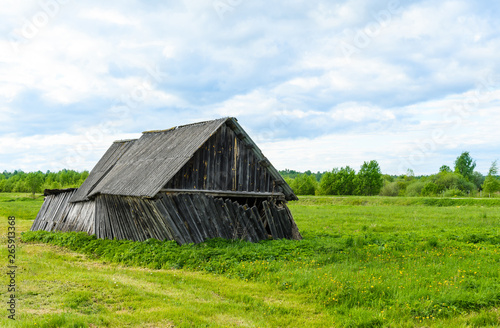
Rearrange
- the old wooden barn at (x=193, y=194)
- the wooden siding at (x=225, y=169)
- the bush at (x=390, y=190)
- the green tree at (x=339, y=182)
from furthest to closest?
the bush at (x=390, y=190) → the green tree at (x=339, y=182) → the wooden siding at (x=225, y=169) → the old wooden barn at (x=193, y=194)

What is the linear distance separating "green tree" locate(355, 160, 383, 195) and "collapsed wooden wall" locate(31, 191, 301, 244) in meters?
66.6

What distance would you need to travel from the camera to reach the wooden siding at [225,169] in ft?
52.4

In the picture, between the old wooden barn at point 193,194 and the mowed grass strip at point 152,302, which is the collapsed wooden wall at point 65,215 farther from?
the mowed grass strip at point 152,302

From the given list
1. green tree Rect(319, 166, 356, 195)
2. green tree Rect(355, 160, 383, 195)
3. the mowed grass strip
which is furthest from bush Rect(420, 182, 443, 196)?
the mowed grass strip

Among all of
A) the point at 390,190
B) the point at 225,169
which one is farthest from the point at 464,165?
the point at 225,169

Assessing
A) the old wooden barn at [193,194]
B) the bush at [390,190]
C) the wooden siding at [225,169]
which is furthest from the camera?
the bush at [390,190]

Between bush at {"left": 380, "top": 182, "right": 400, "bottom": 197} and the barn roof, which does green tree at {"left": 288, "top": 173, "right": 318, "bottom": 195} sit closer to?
bush at {"left": 380, "top": 182, "right": 400, "bottom": 197}

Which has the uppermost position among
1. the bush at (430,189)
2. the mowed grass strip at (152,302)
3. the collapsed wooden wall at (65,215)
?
the bush at (430,189)

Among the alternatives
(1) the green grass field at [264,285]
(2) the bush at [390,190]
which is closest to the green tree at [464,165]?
(2) the bush at [390,190]

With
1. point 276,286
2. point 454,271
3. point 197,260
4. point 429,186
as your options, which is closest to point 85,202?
point 197,260

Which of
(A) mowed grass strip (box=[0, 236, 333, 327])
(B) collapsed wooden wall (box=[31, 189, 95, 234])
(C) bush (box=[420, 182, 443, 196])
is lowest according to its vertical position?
(A) mowed grass strip (box=[0, 236, 333, 327])

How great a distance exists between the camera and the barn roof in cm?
1579

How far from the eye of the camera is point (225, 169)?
17.0m

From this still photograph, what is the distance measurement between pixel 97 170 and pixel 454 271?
2039cm
